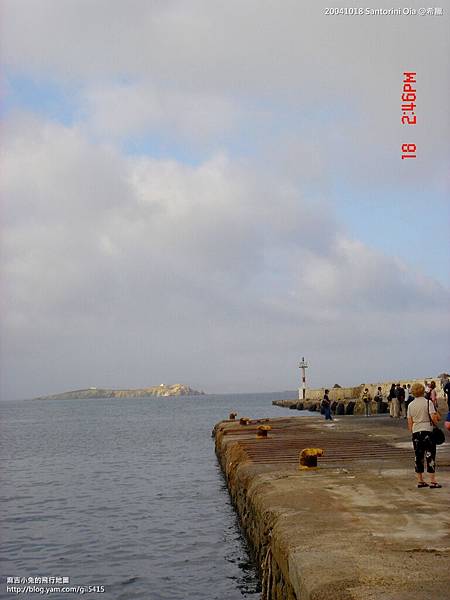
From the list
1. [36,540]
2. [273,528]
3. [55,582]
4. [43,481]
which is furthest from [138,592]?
[43,481]

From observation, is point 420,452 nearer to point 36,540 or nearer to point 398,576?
point 398,576

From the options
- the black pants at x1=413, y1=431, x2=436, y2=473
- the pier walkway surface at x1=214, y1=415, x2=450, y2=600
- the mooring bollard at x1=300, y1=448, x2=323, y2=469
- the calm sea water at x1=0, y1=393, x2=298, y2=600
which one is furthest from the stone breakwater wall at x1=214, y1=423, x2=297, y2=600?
the black pants at x1=413, y1=431, x2=436, y2=473

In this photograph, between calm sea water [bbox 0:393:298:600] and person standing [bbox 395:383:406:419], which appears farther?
person standing [bbox 395:383:406:419]

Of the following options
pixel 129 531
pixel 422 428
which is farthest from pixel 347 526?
pixel 129 531

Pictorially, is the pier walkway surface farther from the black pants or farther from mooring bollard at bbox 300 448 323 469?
the black pants

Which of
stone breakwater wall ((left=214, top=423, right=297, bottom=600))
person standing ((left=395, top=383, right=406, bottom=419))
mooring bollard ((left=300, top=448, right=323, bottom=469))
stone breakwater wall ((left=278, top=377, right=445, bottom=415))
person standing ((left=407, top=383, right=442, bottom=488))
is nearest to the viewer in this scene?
stone breakwater wall ((left=214, top=423, right=297, bottom=600))

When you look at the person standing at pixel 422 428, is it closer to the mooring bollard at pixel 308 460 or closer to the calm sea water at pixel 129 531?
the mooring bollard at pixel 308 460

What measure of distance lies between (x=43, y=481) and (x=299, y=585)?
2138 centimetres

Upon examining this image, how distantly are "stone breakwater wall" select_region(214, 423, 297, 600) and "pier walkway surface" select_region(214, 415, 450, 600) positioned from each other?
1 centimetres

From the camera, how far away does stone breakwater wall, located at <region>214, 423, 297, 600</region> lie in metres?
6.46

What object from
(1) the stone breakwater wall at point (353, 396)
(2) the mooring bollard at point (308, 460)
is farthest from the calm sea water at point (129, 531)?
(1) the stone breakwater wall at point (353, 396)

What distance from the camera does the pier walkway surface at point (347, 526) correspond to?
16.3 feet

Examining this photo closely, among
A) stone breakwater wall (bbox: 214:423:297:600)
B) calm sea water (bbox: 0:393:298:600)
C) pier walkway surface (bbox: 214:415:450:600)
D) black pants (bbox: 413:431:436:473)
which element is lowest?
calm sea water (bbox: 0:393:298:600)

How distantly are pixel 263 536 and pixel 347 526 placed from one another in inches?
80.6
